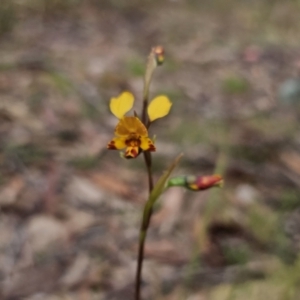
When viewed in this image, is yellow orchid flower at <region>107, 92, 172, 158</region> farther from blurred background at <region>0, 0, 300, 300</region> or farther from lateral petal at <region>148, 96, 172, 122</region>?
blurred background at <region>0, 0, 300, 300</region>

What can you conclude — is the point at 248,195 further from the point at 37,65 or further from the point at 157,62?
the point at 37,65

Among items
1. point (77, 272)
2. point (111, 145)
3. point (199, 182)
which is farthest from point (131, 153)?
point (77, 272)

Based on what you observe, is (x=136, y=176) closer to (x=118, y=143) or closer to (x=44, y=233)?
(x=44, y=233)

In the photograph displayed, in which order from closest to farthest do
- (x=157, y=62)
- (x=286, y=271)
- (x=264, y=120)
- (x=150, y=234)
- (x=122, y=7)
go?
1. (x=157, y=62)
2. (x=286, y=271)
3. (x=150, y=234)
4. (x=264, y=120)
5. (x=122, y=7)

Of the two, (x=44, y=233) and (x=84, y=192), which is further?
(x=84, y=192)

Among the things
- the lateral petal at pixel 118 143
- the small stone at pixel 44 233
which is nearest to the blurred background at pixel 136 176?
the small stone at pixel 44 233

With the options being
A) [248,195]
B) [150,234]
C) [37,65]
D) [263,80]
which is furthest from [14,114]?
[263,80]

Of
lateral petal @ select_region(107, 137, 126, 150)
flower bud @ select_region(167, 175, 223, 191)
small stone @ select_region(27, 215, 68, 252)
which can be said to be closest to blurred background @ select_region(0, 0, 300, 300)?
small stone @ select_region(27, 215, 68, 252)
